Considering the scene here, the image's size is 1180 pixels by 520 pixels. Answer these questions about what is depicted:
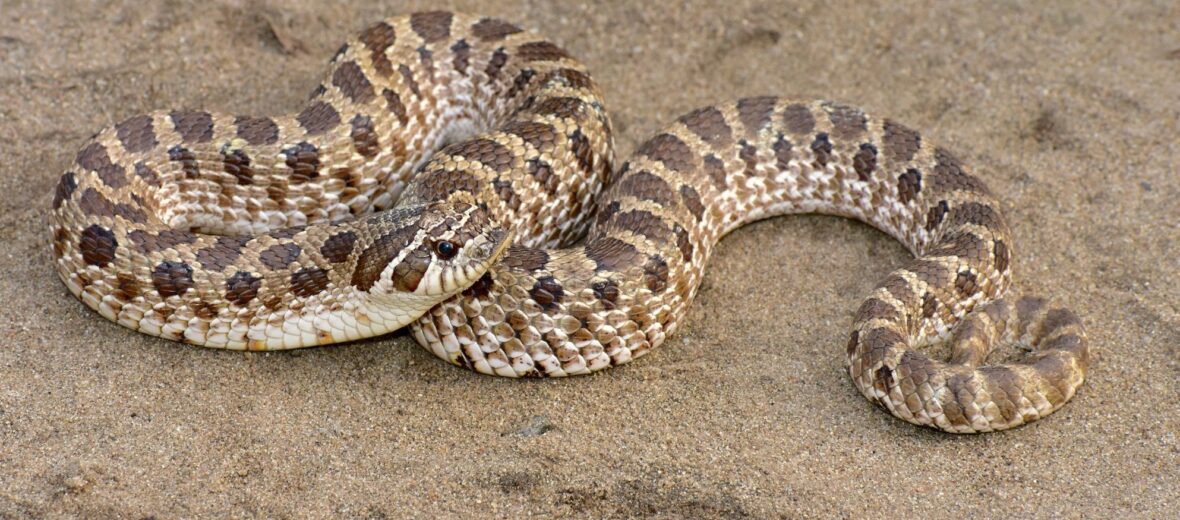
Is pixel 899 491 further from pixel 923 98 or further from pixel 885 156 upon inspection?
pixel 923 98

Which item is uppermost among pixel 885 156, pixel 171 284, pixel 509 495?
pixel 885 156

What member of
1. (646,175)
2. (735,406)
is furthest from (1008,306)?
(646,175)

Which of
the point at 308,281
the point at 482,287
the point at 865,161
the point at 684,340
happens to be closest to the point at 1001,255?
the point at 865,161

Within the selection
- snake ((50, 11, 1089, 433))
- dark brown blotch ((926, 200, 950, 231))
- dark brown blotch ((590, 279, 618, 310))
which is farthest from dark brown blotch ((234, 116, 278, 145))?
dark brown blotch ((926, 200, 950, 231))

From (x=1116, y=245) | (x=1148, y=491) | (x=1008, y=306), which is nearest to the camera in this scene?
(x=1148, y=491)

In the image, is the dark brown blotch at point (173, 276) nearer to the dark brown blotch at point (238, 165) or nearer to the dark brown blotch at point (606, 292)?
the dark brown blotch at point (238, 165)

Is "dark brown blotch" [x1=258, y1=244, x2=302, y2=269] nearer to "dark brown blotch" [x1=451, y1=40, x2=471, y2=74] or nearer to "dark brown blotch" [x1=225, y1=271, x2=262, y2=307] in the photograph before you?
"dark brown blotch" [x1=225, y1=271, x2=262, y2=307]
